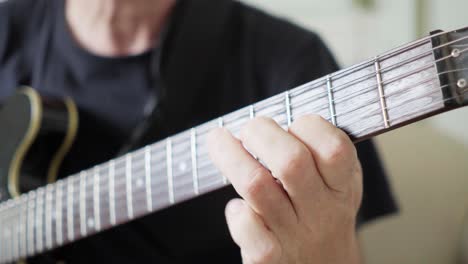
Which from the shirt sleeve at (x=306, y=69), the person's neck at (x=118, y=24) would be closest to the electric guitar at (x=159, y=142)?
the person's neck at (x=118, y=24)

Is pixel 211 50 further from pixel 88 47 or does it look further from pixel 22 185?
pixel 22 185

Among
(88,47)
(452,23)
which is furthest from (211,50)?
(452,23)

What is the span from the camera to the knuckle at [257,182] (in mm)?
410

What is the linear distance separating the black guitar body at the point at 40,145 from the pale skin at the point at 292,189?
0.37 metres

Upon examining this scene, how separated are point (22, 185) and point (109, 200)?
209 mm

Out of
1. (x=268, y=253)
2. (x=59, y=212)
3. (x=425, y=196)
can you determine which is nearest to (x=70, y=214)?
(x=59, y=212)

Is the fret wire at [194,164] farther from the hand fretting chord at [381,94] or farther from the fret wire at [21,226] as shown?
the fret wire at [21,226]

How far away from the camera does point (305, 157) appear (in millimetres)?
383

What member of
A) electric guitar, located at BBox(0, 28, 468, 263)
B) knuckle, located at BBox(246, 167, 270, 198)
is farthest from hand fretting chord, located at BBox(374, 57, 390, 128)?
knuckle, located at BBox(246, 167, 270, 198)

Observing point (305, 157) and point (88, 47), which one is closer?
point (305, 157)

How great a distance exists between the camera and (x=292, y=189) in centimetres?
40

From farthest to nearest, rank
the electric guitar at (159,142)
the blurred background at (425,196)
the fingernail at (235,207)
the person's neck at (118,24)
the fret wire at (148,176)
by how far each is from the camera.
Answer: the blurred background at (425,196)
the person's neck at (118,24)
the fret wire at (148,176)
the fingernail at (235,207)
the electric guitar at (159,142)

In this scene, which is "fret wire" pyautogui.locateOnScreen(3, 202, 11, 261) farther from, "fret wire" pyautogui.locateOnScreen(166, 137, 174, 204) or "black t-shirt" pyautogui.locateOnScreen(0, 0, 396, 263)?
"fret wire" pyautogui.locateOnScreen(166, 137, 174, 204)

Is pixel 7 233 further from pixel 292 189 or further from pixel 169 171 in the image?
pixel 292 189
